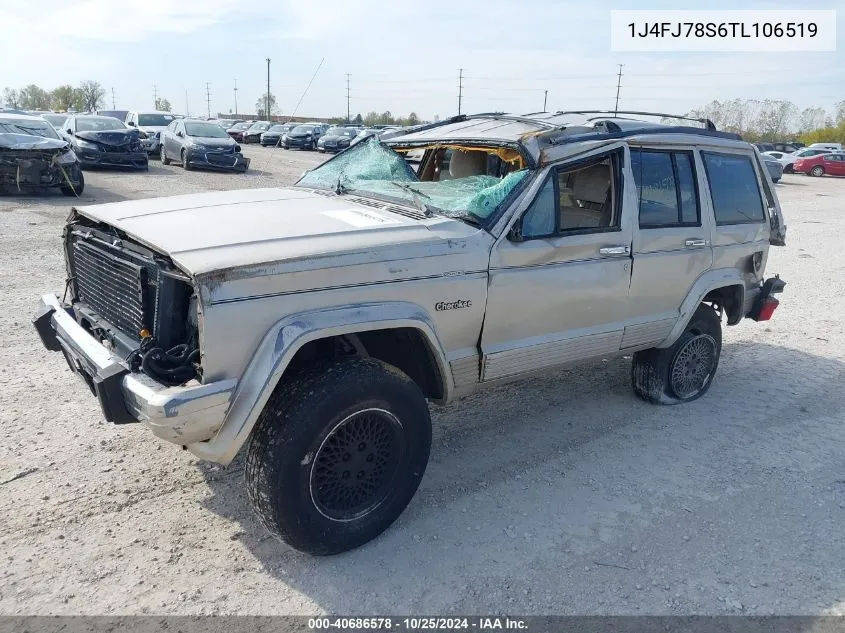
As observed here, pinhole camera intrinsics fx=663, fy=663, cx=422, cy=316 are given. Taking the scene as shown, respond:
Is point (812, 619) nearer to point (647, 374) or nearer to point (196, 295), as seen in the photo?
point (647, 374)

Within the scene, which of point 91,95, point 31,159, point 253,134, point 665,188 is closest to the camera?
point 665,188

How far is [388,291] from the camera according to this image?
313 cm

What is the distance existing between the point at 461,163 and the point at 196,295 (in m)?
2.90

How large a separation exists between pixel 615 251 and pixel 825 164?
115ft

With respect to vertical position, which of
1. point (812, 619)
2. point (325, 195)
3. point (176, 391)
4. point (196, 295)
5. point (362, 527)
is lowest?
point (812, 619)

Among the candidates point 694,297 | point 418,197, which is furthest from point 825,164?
point 418,197

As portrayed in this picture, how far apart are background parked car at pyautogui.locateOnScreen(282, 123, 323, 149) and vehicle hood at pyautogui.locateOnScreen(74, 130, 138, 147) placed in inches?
680

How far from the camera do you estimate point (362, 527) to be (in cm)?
321

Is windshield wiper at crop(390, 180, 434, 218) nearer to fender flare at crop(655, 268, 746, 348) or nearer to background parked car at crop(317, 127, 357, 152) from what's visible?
fender flare at crop(655, 268, 746, 348)

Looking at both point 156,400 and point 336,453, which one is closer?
point 156,400

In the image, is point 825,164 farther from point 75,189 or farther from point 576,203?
point 576,203

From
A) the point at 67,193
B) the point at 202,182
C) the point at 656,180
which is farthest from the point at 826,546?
the point at 202,182

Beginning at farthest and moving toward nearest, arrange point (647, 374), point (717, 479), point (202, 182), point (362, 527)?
point (202, 182)
point (647, 374)
point (717, 479)
point (362, 527)

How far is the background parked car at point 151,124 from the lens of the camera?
23062 millimetres
